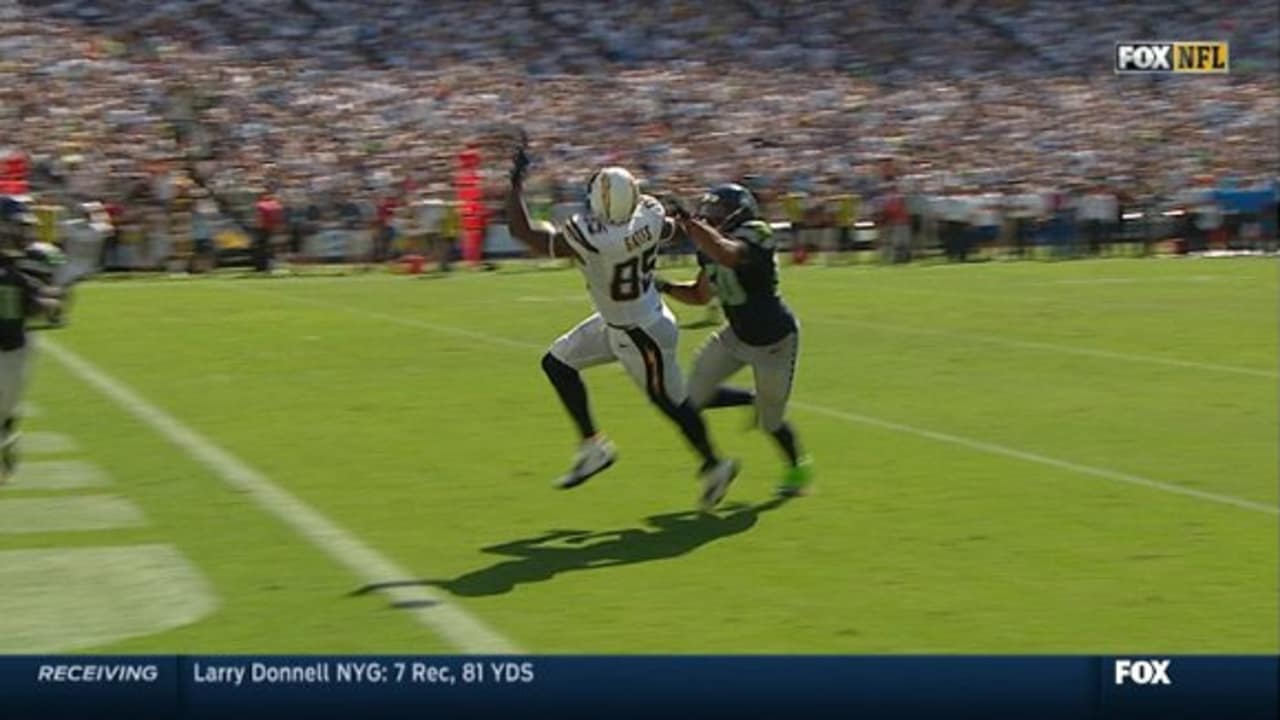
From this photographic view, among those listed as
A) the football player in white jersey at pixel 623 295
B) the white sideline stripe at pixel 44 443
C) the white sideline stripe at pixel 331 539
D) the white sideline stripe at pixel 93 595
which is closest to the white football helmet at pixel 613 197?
the football player in white jersey at pixel 623 295

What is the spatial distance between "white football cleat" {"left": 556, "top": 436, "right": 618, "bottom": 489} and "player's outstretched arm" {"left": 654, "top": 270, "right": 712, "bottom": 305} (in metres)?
0.75

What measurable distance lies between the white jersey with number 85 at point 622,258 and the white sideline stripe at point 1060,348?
276 inches

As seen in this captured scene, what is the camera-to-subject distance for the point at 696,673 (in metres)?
5.88

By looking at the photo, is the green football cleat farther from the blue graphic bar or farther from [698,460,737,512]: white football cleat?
the blue graphic bar

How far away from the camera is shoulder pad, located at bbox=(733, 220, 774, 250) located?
9820 millimetres

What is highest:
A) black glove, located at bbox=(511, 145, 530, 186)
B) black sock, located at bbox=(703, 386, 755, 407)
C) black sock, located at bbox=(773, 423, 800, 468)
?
black glove, located at bbox=(511, 145, 530, 186)

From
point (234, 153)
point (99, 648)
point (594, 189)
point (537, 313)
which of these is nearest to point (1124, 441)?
point (594, 189)

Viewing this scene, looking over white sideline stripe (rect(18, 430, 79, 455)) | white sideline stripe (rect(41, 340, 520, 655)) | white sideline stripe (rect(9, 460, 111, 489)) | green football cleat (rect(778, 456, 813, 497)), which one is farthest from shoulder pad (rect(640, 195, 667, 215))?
white sideline stripe (rect(18, 430, 79, 455))

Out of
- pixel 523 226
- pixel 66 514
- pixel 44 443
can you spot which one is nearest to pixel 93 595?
pixel 66 514

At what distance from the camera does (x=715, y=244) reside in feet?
30.8

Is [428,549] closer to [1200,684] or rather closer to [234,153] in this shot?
[1200,684]

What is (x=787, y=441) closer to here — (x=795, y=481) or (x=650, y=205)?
(x=795, y=481)

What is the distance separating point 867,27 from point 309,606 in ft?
122

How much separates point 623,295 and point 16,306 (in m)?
2.98
